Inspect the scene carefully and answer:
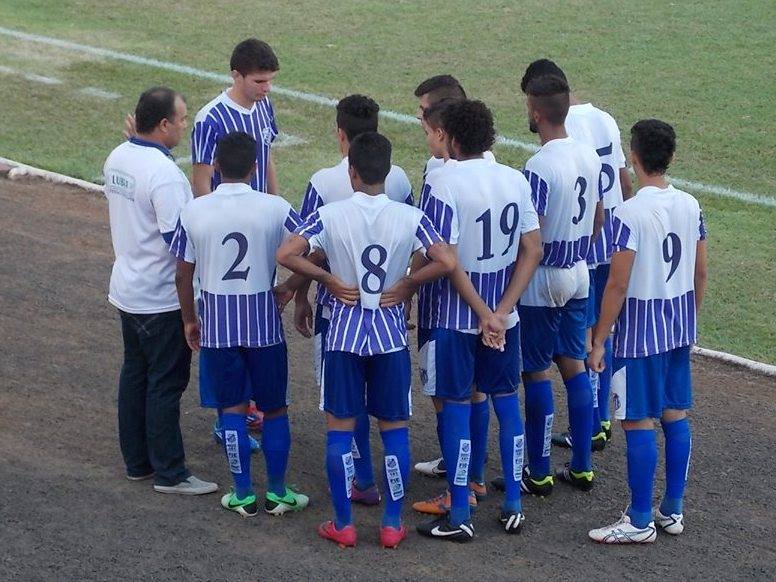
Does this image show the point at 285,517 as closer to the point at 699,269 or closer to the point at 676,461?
the point at 676,461

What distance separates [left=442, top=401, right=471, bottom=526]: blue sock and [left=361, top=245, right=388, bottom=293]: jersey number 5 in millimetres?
765

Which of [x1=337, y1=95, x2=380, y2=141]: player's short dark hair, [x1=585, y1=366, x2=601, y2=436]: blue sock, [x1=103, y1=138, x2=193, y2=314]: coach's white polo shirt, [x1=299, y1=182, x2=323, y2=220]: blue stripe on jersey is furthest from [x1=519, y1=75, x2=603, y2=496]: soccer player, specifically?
[x1=103, y1=138, x2=193, y2=314]: coach's white polo shirt

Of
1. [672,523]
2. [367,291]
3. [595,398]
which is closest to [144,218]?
[367,291]

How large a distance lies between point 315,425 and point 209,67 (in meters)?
9.11

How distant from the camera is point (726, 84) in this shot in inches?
590

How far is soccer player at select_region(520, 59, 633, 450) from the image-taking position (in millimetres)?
7320

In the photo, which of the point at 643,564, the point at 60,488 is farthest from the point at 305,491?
the point at 643,564

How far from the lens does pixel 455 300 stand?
6.26 m

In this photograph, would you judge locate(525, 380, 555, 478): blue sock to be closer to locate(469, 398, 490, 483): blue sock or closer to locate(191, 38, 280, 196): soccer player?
locate(469, 398, 490, 483): blue sock

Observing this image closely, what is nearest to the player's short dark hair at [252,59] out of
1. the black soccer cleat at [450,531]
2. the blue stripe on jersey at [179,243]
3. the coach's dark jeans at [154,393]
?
the blue stripe on jersey at [179,243]

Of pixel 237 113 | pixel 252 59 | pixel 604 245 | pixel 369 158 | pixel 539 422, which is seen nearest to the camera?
pixel 369 158

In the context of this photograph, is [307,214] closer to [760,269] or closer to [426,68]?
[760,269]

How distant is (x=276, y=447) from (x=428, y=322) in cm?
102

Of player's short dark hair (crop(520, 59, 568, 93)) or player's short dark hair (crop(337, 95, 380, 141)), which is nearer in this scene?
player's short dark hair (crop(337, 95, 380, 141))
